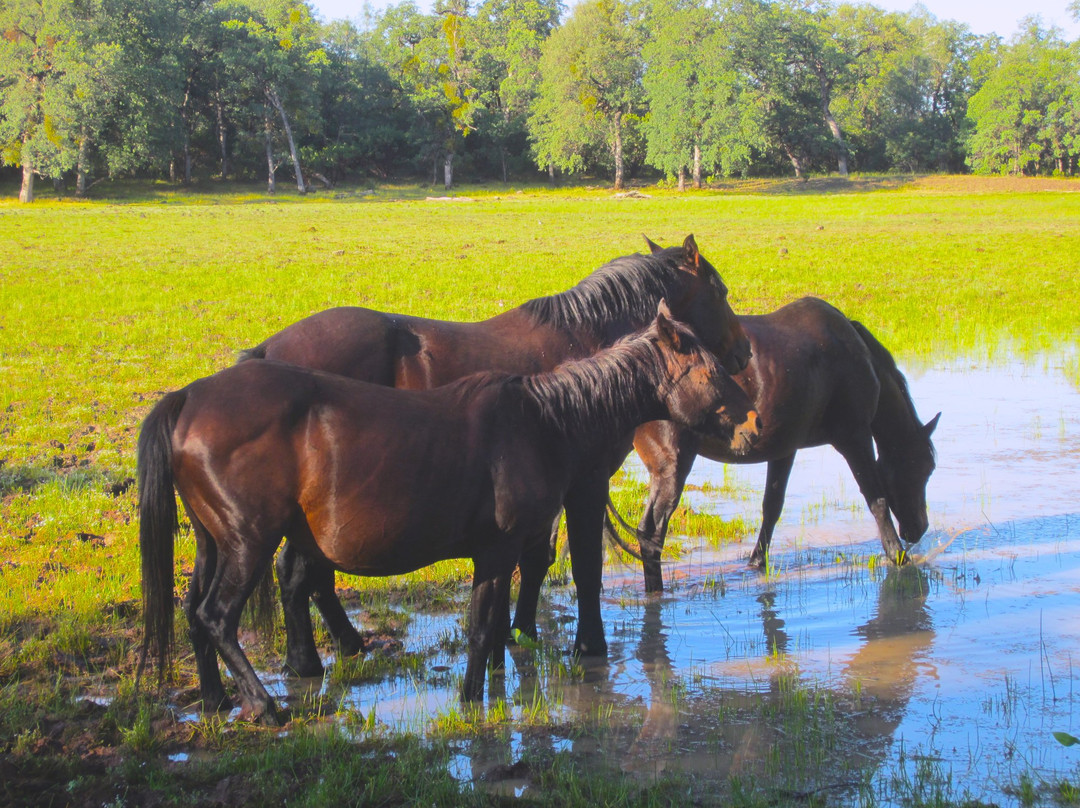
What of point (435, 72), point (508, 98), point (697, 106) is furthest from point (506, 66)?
point (697, 106)

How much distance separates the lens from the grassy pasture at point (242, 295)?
239 inches

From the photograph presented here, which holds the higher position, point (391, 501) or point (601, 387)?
point (601, 387)

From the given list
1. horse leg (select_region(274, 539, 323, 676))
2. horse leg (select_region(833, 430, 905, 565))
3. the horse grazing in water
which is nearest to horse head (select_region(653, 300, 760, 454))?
the horse grazing in water

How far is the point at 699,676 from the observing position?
17.6 feet

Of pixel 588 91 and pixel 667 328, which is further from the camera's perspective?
pixel 588 91

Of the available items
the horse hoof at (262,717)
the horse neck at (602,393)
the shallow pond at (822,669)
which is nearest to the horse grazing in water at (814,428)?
the shallow pond at (822,669)

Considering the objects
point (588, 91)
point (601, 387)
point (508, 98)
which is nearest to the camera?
point (601, 387)

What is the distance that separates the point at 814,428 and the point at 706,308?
1625 mm

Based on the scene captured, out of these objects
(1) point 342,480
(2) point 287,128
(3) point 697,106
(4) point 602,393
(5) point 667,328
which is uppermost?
(3) point 697,106

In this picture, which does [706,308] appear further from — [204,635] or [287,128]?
[287,128]

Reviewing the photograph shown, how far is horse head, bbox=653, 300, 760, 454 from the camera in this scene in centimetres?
514

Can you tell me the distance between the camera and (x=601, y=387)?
16.8 feet

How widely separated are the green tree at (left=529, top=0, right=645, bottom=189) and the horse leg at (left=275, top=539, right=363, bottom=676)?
6710 cm

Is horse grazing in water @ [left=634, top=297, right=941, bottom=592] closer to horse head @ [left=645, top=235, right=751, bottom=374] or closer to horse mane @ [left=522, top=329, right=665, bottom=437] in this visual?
horse head @ [left=645, top=235, right=751, bottom=374]
